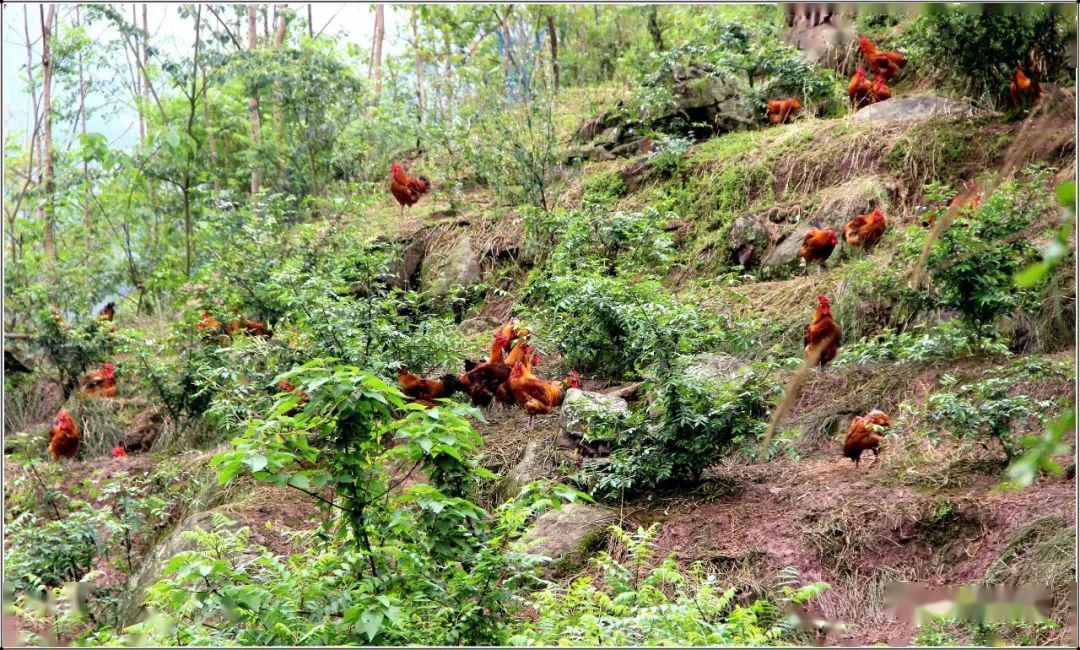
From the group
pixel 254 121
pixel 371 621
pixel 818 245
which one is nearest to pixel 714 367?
pixel 818 245

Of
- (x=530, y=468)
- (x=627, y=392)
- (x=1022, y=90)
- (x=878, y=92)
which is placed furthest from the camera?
(x=878, y=92)

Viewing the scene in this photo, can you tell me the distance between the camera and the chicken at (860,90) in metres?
11.8

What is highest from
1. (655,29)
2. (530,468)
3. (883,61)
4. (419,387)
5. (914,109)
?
(655,29)

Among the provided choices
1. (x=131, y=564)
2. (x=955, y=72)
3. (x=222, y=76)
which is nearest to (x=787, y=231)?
(x=955, y=72)

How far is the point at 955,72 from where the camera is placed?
404 inches

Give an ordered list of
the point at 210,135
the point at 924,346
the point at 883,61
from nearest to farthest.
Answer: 1. the point at 924,346
2. the point at 883,61
3. the point at 210,135

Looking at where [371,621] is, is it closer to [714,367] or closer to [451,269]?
[714,367]

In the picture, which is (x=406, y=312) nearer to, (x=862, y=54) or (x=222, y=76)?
(x=222, y=76)

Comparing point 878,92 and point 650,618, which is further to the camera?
point 878,92

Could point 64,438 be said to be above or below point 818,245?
below

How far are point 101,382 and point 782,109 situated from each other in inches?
350

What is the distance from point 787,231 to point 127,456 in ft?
23.5

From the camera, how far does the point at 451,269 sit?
1096cm

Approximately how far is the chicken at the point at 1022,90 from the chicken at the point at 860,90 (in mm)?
2060
